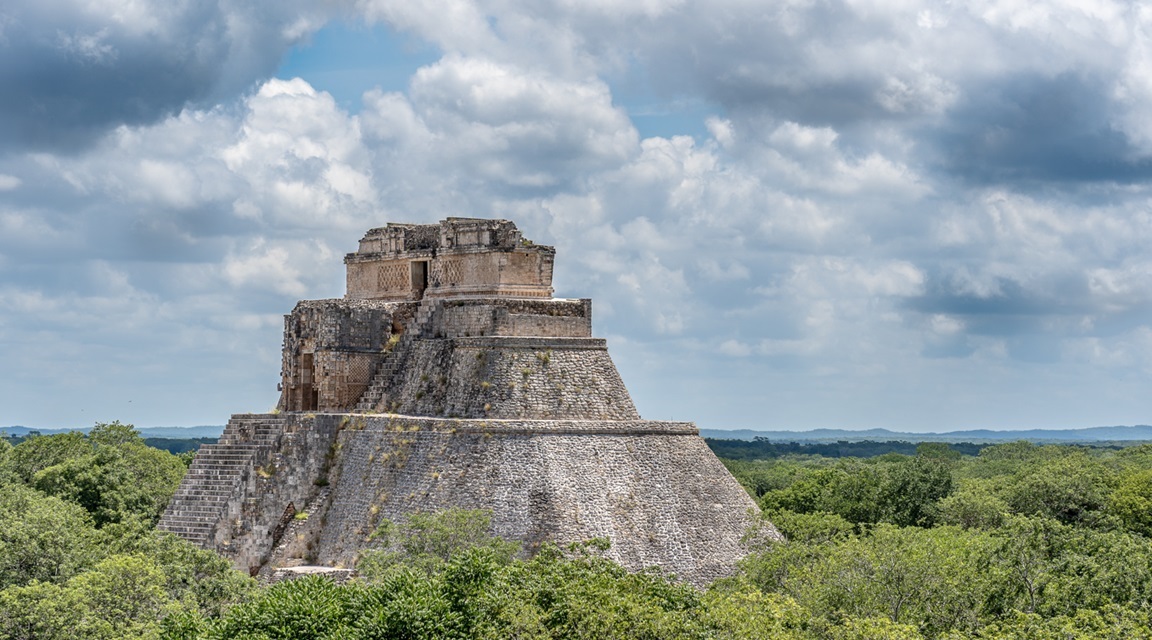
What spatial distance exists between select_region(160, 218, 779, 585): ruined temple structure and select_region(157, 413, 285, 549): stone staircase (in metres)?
0.05

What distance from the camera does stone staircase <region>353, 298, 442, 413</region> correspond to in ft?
138

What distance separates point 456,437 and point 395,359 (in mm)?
5520

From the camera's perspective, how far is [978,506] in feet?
183

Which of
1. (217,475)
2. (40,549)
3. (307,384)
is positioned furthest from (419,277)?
(40,549)

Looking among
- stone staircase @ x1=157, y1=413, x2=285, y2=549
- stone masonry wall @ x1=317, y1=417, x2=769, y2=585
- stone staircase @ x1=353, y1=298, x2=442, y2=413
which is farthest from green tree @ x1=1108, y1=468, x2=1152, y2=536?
stone staircase @ x1=157, y1=413, x2=285, y2=549

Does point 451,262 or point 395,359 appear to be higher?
point 451,262

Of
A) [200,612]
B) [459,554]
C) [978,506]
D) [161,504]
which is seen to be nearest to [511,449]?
[459,554]

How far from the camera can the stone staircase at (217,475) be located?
130ft

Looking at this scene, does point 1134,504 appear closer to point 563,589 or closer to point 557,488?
point 557,488

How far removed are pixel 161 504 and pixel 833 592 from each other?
2791cm

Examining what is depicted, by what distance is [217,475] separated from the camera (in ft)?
133

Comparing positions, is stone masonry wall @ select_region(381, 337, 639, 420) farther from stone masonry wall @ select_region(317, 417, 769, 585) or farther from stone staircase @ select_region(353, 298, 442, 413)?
stone staircase @ select_region(353, 298, 442, 413)

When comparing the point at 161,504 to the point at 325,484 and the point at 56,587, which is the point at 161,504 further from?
the point at 56,587

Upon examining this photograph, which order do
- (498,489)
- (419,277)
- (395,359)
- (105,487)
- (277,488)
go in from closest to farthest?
(498,489)
(277,488)
(395,359)
(419,277)
(105,487)
